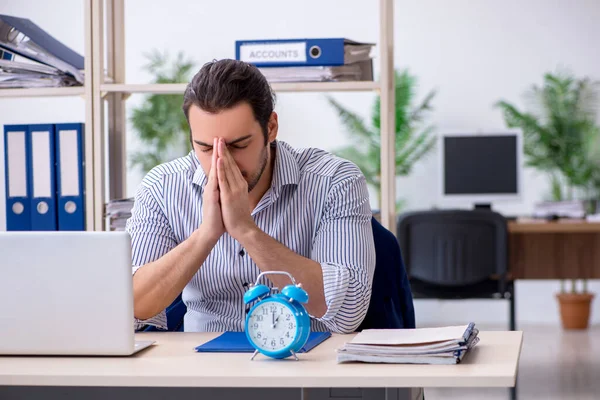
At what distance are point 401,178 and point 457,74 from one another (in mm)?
919

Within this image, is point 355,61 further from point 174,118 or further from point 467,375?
point 174,118

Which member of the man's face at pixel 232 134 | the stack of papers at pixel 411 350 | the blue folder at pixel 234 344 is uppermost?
the man's face at pixel 232 134

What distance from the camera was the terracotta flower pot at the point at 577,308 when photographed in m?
6.05

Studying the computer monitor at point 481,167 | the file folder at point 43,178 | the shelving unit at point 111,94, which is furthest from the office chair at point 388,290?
the computer monitor at point 481,167

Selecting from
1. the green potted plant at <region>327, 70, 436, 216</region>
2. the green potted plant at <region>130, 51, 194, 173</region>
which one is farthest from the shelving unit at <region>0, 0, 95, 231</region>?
the green potted plant at <region>327, 70, 436, 216</region>

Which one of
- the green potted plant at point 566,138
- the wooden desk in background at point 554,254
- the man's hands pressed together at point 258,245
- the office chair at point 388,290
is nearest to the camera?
the man's hands pressed together at point 258,245

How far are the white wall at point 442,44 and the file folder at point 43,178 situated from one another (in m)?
3.75

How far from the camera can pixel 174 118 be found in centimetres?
621

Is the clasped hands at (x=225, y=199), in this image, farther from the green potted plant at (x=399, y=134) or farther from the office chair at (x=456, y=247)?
the green potted plant at (x=399, y=134)

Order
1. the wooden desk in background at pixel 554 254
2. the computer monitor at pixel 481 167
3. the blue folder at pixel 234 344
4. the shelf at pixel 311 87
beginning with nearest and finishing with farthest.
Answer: the blue folder at pixel 234 344, the shelf at pixel 311 87, the wooden desk in background at pixel 554 254, the computer monitor at pixel 481 167

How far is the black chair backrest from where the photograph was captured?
3.89 m

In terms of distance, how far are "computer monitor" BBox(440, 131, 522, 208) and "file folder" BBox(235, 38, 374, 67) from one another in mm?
2311

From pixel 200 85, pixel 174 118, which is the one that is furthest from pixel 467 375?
pixel 174 118

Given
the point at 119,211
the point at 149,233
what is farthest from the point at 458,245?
the point at 149,233
